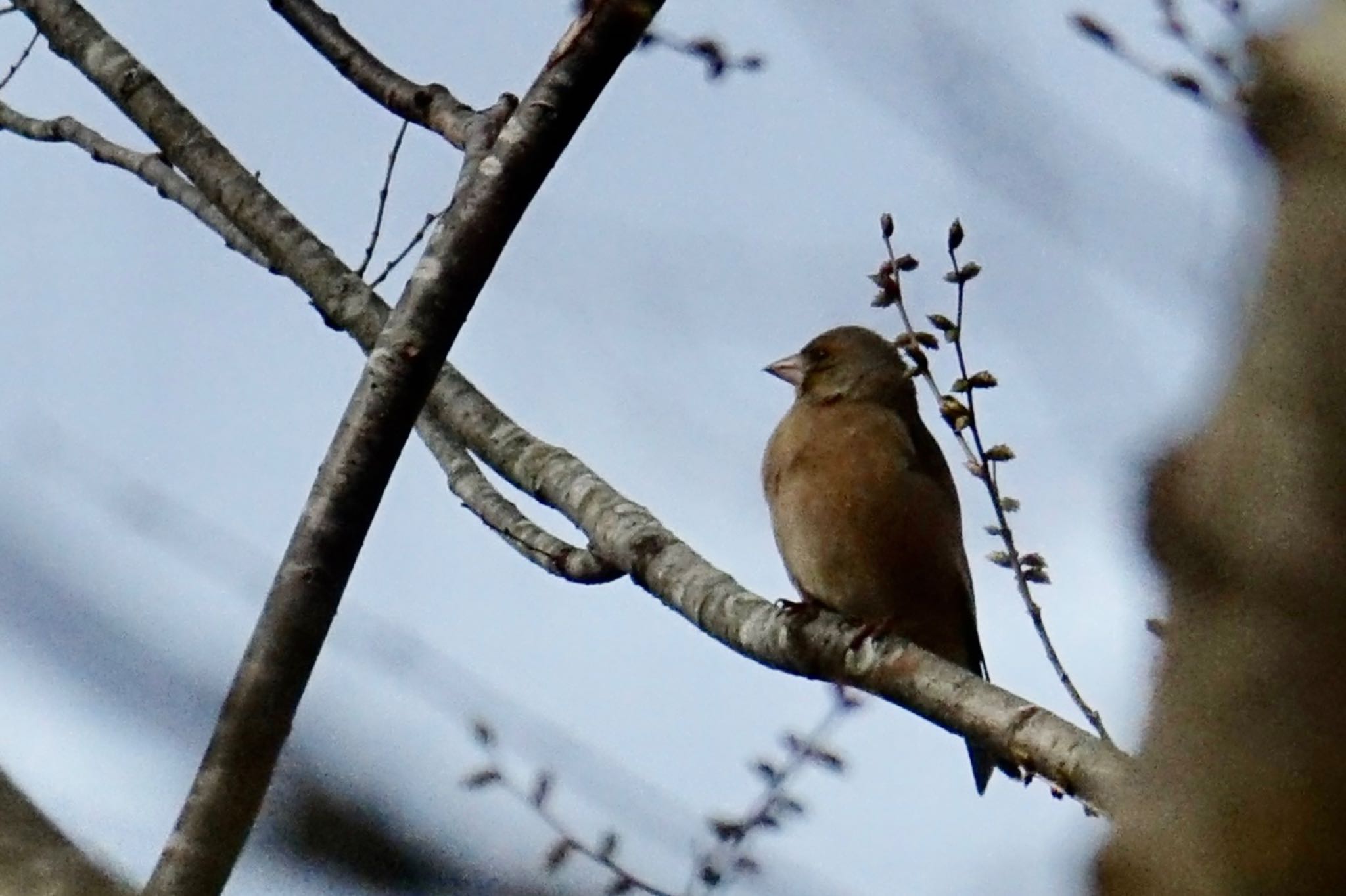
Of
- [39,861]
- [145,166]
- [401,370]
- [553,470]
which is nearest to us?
[39,861]

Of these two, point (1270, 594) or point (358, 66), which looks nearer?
point (1270, 594)

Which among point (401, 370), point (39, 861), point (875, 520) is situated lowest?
point (39, 861)

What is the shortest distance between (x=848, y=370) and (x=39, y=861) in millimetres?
3813

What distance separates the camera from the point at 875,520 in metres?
4.12

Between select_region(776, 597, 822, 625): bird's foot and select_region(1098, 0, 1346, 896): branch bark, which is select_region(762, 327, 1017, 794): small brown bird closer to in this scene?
select_region(776, 597, 822, 625): bird's foot

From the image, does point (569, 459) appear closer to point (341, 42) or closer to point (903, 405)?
point (341, 42)

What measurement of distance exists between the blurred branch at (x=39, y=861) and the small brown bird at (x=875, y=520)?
289 centimetres

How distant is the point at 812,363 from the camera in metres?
4.84

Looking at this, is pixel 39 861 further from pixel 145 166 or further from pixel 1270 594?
pixel 145 166

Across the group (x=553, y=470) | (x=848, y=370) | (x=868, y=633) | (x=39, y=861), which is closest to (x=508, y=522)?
(x=553, y=470)

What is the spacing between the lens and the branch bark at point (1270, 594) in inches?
25.2

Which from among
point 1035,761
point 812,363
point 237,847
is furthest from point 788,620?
point 812,363

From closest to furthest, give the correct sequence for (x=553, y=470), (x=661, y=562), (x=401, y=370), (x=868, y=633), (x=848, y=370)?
(x=401, y=370), (x=868, y=633), (x=661, y=562), (x=553, y=470), (x=848, y=370)

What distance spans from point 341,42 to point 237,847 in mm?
2634
